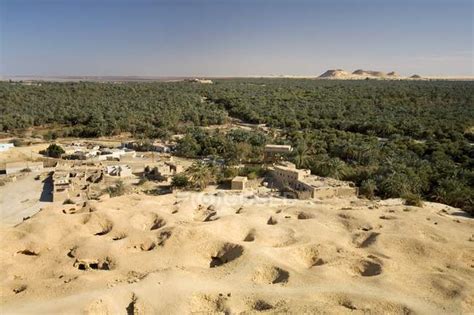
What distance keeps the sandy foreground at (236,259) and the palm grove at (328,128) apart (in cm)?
550

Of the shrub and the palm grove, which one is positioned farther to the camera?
the palm grove

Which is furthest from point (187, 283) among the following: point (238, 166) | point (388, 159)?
point (388, 159)

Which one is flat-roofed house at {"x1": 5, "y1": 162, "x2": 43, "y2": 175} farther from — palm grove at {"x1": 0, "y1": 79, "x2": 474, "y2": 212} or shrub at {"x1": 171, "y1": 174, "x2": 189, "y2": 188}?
shrub at {"x1": 171, "y1": 174, "x2": 189, "y2": 188}

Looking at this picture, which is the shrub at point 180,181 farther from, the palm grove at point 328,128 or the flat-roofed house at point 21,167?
the flat-roofed house at point 21,167

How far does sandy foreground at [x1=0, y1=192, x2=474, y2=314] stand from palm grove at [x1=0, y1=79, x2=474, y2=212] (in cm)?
A: 550

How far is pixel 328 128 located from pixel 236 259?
40425mm

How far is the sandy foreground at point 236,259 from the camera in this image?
53.2 ft

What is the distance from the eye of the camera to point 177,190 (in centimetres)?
3272

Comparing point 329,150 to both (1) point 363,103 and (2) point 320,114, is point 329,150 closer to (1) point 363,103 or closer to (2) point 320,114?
(2) point 320,114

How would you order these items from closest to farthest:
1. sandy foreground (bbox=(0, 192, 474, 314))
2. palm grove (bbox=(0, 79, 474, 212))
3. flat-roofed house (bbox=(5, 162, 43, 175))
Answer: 1. sandy foreground (bbox=(0, 192, 474, 314))
2. palm grove (bbox=(0, 79, 474, 212))
3. flat-roofed house (bbox=(5, 162, 43, 175))

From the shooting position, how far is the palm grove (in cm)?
3375

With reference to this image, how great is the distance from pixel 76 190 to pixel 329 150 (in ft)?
80.1

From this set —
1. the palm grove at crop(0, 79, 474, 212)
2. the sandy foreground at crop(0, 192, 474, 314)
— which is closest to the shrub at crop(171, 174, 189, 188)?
the sandy foreground at crop(0, 192, 474, 314)

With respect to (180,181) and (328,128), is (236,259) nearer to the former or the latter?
(180,181)
